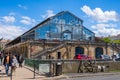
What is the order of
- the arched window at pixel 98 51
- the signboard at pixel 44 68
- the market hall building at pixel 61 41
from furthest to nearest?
the arched window at pixel 98 51 → the market hall building at pixel 61 41 → the signboard at pixel 44 68

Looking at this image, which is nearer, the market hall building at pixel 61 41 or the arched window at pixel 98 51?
the market hall building at pixel 61 41

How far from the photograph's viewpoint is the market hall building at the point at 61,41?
62.9m

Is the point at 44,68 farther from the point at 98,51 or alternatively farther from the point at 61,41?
the point at 98,51

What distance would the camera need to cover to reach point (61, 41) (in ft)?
218

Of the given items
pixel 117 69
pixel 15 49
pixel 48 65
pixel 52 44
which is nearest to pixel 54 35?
pixel 52 44

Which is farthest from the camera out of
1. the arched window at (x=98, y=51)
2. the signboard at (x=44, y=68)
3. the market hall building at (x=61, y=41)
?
the arched window at (x=98, y=51)

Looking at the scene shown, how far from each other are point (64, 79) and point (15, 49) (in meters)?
57.2

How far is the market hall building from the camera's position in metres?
62.9

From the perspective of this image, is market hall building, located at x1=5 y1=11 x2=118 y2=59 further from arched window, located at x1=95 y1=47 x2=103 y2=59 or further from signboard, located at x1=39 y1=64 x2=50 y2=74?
signboard, located at x1=39 y1=64 x2=50 y2=74

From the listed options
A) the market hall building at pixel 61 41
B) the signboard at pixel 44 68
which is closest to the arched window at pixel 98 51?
the market hall building at pixel 61 41

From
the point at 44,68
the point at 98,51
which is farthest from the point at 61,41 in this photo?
the point at 44,68

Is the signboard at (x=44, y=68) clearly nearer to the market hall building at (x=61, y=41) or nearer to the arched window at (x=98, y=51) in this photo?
the market hall building at (x=61, y=41)

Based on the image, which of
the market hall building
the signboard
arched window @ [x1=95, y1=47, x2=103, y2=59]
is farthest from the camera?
arched window @ [x1=95, y1=47, x2=103, y2=59]

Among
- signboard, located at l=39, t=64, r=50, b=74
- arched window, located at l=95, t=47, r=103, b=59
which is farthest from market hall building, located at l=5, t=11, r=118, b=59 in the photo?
signboard, located at l=39, t=64, r=50, b=74
